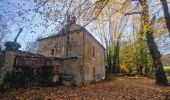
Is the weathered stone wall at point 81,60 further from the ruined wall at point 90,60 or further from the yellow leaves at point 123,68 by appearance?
the yellow leaves at point 123,68

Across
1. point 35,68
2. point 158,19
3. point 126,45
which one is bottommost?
point 35,68

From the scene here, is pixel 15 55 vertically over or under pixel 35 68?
over

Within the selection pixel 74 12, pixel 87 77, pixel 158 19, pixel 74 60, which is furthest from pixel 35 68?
pixel 158 19

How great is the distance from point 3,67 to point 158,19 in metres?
12.9

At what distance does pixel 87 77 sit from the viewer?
21.2 metres

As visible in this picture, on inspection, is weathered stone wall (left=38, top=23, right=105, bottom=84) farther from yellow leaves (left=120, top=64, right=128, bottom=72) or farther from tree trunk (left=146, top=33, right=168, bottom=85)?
yellow leaves (left=120, top=64, right=128, bottom=72)

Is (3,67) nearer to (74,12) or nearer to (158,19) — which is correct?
(74,12)

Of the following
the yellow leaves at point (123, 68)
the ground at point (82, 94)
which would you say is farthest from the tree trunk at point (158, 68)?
the yellow leaves at point (123, 68)

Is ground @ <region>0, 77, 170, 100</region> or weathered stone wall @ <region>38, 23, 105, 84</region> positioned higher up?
Result: weathered stone wall @ <region>38, 23, 105, 84</region>

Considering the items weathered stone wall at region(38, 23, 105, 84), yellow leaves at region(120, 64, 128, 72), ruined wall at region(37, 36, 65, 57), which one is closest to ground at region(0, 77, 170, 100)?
ruined wall at region(37, 36, 65, 57)

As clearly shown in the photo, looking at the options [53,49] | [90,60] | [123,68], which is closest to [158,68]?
[90,60]

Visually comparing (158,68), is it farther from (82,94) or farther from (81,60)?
(82,94)

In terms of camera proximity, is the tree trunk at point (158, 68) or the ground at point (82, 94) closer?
the ground at point (82, 94)

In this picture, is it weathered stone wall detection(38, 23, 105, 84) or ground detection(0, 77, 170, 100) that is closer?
ground detection(0, 77, 170, 100)
